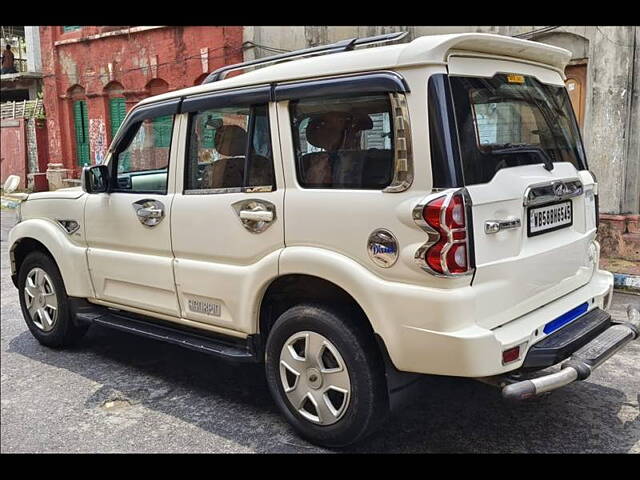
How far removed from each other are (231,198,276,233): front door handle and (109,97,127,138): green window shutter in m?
14.1

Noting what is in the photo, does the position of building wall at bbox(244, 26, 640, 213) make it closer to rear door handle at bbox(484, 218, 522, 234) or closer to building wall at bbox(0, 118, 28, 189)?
rear door handle at bbox(484, 218, 522, 234)

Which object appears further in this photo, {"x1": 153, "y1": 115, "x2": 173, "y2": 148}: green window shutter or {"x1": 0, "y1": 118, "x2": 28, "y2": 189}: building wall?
{"x1": 0, "y1": 118, "x2": 28, "y2": 189}: building wall

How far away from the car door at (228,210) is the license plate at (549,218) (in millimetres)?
1354

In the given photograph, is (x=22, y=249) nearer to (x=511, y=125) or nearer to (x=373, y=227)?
(x=373, y=227)

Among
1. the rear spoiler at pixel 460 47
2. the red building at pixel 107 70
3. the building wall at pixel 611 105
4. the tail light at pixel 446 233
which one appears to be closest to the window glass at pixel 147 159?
the rear spoiler at pixel 460 47

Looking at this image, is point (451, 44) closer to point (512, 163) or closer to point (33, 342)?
point (512, 163)

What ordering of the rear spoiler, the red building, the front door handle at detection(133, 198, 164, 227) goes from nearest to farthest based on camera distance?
the rear spoiler → the front door handle at detection(133, 198, 164, 227) → the red building

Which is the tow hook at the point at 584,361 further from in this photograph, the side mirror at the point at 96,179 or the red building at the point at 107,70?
the red building at the point at 107,70

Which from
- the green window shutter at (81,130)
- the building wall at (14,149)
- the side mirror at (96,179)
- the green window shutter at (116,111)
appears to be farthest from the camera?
the building wall at (14,149)

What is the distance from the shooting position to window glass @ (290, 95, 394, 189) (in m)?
3.23

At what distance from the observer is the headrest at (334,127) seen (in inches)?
132

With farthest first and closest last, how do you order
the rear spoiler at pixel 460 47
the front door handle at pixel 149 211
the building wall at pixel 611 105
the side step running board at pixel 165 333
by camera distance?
1. the building wall at pixel 611 105
2. the front door handle at pixel 149 211
3. the side step running board at pixel 165 333
4. the rear spoiler at pixel 460 47

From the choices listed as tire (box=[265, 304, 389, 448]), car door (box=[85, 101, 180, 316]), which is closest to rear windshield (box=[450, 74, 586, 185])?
tire (box=[265, 304, 389, 448])

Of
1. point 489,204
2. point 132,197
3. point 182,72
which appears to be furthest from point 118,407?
point 182,72
